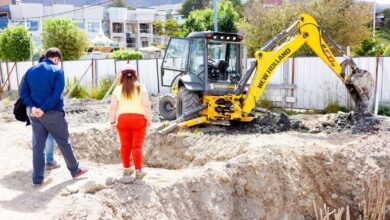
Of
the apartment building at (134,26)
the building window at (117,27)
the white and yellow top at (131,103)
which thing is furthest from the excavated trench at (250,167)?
the building window at (117,27)

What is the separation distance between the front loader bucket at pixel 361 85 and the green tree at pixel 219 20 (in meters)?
16.7

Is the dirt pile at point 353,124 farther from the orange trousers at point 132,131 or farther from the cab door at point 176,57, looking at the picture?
the orange trousers at point 132,131

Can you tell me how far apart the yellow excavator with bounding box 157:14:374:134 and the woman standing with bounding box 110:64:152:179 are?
3.74 meters

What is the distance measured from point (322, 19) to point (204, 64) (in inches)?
432

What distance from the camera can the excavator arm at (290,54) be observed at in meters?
10.1

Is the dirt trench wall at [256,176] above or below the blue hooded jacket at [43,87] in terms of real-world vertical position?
below

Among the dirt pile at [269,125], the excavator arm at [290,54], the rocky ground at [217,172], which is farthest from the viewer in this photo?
the dirt pile at [269,125]

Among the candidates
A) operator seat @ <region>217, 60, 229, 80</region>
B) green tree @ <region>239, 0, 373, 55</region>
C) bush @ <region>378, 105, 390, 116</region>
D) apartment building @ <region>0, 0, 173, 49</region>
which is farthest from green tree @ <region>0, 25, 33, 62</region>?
apartment building @ <region>0, 0, 173, 49</region>

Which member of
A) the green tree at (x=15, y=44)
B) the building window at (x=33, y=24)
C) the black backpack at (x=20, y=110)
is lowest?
the black backpack at (x=20, y=110)

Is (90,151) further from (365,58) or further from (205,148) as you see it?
(365,58)

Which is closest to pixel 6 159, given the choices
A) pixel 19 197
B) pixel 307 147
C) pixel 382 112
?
pixel 19 197

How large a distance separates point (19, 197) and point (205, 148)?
414 centimetres

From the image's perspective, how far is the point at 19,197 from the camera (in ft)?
19.5

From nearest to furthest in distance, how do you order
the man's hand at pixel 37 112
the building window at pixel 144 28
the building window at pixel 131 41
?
the man's hand at pixel 37 112
the building window at pixel 131 41
the building window at pixel 144 28
